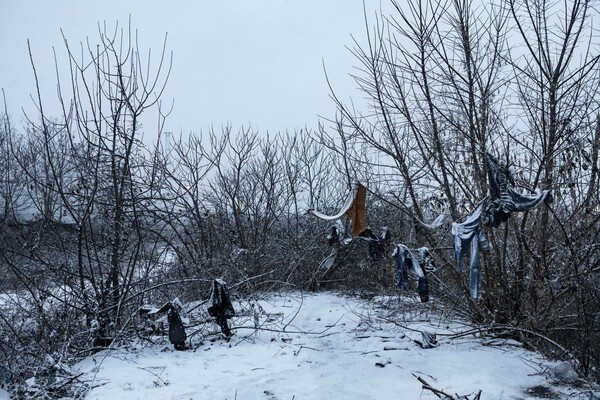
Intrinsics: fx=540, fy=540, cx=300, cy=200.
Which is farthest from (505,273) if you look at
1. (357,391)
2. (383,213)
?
(383,213)

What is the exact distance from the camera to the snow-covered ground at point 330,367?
4.33 metres

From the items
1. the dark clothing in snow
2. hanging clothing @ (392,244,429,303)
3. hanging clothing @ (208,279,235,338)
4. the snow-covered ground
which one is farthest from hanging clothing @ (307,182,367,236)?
the dark clothing in snow

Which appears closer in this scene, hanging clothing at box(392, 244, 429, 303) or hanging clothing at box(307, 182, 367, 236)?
hanging clothing at box(307, 182, 367, 236)

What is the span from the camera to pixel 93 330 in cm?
555

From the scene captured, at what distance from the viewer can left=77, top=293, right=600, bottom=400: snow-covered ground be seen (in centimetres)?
433

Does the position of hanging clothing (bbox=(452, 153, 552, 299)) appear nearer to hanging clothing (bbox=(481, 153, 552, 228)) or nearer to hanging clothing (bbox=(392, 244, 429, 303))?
hanging clothing (bbox=(481, 153, 552, 228))

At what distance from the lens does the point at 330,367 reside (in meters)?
5.21

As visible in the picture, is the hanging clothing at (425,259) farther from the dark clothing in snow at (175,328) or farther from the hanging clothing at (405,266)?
the dark clothing in snow at (175,328)

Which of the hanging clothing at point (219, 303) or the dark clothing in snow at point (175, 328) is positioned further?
the hanging clothing at point (219, 303)

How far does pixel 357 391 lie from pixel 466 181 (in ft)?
9.31

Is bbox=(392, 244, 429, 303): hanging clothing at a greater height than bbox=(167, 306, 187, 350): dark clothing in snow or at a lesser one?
greater

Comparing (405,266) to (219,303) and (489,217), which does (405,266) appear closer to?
(489,217)

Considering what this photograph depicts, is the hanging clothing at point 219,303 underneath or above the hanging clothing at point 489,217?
underneath

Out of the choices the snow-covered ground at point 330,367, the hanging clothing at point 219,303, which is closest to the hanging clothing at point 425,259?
the snow-covered ground at point 330,367
